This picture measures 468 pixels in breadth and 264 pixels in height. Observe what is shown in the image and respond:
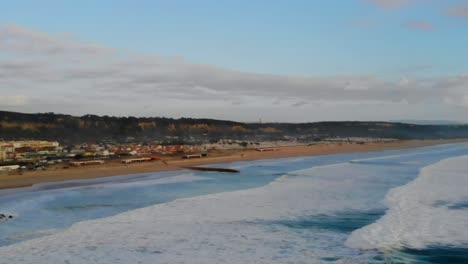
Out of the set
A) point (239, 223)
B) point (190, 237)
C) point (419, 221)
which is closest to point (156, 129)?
point (239, 223)

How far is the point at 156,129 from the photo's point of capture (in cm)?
8500

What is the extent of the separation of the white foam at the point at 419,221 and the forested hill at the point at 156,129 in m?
49.5

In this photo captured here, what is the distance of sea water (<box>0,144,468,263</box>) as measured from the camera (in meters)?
10.1

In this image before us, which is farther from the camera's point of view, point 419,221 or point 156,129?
point 156,129

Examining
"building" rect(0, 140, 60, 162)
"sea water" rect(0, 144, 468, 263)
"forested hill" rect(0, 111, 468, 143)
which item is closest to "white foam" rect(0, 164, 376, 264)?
"sea water" rect(0, 144, 468, 263)

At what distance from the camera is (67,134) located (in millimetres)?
65312

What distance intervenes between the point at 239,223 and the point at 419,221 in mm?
4822

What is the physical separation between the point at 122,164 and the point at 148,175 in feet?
19.9

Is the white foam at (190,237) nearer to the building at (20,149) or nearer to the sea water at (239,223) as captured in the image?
the sea water at (239,223)

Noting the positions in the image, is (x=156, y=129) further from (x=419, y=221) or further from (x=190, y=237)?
(x=190, y=237)

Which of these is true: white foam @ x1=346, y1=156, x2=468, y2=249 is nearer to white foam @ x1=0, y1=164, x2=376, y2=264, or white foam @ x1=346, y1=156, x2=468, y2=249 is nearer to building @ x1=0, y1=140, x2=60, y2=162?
white foam @ x1=0, y1=164, x2=376, y2=264

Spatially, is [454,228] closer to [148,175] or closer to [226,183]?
[226,183]

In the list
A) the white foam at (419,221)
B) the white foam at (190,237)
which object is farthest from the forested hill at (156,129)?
the white foam at (419,221)

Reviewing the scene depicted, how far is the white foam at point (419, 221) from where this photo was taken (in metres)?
11.1
